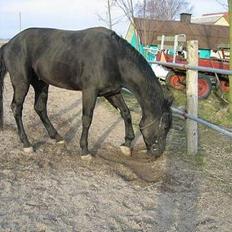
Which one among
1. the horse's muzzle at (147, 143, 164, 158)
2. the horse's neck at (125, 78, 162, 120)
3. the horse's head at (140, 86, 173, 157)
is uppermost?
the horse's neck at (125, 78, 162, 120)

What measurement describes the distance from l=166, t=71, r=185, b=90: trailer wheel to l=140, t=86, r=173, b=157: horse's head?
643 cm

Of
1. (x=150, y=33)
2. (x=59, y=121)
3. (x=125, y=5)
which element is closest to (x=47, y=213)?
(x=59, y=121)

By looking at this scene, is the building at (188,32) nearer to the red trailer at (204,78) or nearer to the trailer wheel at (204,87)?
the red trailer at (204,78)

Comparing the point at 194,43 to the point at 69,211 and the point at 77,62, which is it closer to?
the point at 77,62

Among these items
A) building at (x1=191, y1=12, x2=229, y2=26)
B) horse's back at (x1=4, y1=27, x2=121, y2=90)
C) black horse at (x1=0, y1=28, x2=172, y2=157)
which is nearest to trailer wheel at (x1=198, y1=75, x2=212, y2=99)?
black horse at (x1=0, y1=28, x2=172, y2=157)

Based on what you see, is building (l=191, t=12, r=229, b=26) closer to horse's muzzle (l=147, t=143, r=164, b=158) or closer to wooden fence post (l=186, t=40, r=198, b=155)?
wooden fence post (l=186, t=40, r=198, b=155)

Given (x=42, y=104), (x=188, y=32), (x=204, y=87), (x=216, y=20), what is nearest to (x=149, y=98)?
(x=42, y=104)

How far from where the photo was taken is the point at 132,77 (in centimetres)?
437

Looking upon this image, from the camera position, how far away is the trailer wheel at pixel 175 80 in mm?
10742

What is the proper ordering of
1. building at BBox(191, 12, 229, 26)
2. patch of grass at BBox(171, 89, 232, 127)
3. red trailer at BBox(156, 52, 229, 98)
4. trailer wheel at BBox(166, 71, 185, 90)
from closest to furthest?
→ 1. patch of grass at BBox(171, 89, 232, 127)
2. red trailer at BBox(156, 52, 229, 98)
3. trailer wheel at BBox(166, 71, 185, 90)
4. building at BBox(191, 12, 229, 26)

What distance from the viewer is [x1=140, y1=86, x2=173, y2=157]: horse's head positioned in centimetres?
436

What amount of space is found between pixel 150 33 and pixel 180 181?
50.7 feet

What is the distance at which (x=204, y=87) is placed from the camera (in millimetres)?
10242

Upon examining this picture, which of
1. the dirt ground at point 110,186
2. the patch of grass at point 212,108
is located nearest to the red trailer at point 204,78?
the patch of grass at point 212,108
